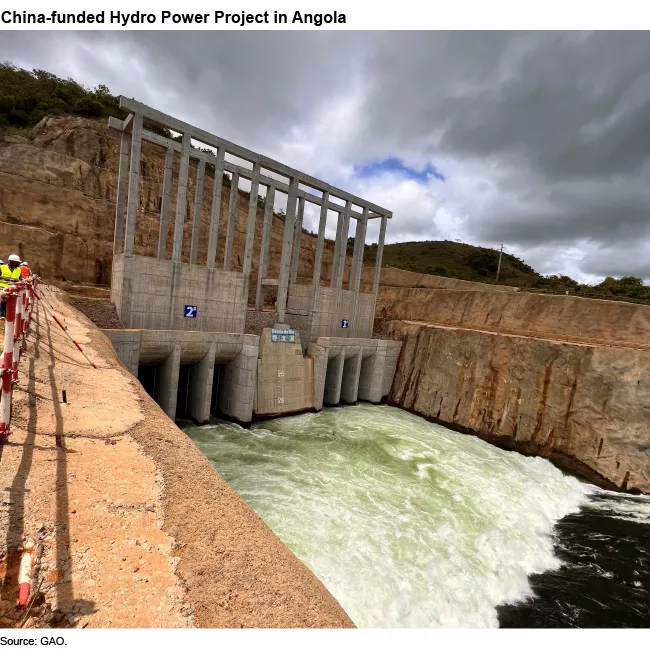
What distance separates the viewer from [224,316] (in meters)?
17.7

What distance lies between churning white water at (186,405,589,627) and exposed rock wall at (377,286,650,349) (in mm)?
10020

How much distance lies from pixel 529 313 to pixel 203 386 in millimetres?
21239

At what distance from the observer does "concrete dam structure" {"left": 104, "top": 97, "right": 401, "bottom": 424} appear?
15.2m

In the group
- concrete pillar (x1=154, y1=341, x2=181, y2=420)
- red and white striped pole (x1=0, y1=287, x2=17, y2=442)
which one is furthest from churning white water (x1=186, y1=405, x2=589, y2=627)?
red and white striped pole (x1=0, y1=287, x2=17, y2=442)

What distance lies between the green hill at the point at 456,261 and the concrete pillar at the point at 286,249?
1092 inches

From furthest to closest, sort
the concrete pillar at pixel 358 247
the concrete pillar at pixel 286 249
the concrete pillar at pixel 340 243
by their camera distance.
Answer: the concrete pillar at pixel 358 247, the concrete pillar at pixel 340 243, the concrete pillar at pixel 286 249

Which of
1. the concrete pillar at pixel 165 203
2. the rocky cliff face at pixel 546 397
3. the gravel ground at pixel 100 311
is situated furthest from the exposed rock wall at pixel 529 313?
the gravel ground at pixel 100 311

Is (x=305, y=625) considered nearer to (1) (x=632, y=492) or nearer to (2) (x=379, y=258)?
(1) (x=632, y=492)

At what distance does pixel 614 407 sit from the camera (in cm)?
1481

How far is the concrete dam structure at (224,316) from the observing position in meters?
15.2

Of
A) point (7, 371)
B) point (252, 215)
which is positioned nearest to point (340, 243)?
point (252, 215)

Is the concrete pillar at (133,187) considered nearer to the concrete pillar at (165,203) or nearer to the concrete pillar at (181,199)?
the concrete pillar at (165,203)

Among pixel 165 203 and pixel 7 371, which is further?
pixel 165 203

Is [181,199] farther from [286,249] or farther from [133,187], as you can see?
[286,249]
